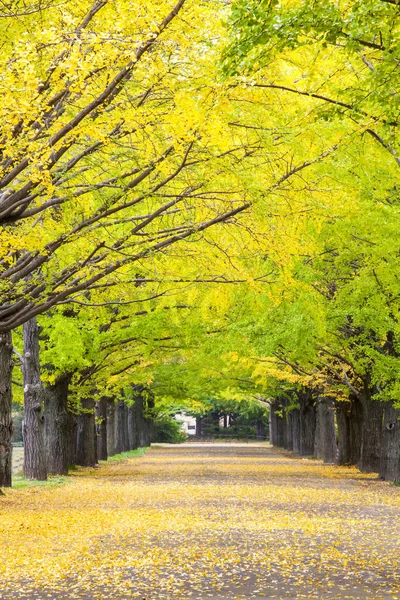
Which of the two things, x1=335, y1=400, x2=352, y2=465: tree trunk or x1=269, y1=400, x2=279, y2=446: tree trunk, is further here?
x1=269, y1=400, x2=279, y2=446: tree trunk

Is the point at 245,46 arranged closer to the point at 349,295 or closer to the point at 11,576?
the point at 11,576

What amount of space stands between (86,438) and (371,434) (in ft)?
37.5

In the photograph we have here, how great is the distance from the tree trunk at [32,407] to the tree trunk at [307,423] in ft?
73.8

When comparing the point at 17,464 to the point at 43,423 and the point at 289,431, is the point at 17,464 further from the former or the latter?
the point at 43,423

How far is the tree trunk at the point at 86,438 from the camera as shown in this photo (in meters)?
35.0

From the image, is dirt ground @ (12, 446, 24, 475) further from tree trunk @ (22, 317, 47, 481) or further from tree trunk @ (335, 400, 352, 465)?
tree trunk @ (335, 400, 352, 465)

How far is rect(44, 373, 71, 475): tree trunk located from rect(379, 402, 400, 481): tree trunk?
32.5ft

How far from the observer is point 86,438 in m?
35.9

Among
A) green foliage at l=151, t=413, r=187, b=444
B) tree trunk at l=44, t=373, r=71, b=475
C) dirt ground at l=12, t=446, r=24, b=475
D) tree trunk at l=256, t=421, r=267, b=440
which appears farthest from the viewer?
tree trunk at l=256, t=421, r=267, b=440

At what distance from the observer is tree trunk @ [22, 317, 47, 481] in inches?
980

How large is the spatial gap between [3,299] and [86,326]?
32.2ft

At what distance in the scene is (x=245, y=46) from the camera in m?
8.31

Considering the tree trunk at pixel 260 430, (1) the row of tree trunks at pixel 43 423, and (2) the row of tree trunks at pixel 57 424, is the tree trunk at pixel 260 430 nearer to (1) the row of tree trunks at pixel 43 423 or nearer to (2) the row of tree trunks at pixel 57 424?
(1) the row of tree trunks at pixel 43 423

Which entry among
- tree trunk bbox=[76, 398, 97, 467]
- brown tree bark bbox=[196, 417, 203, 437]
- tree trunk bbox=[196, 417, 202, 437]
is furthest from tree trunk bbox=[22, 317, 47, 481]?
brown tree bark bbox=[196, 417, 203, 437]
